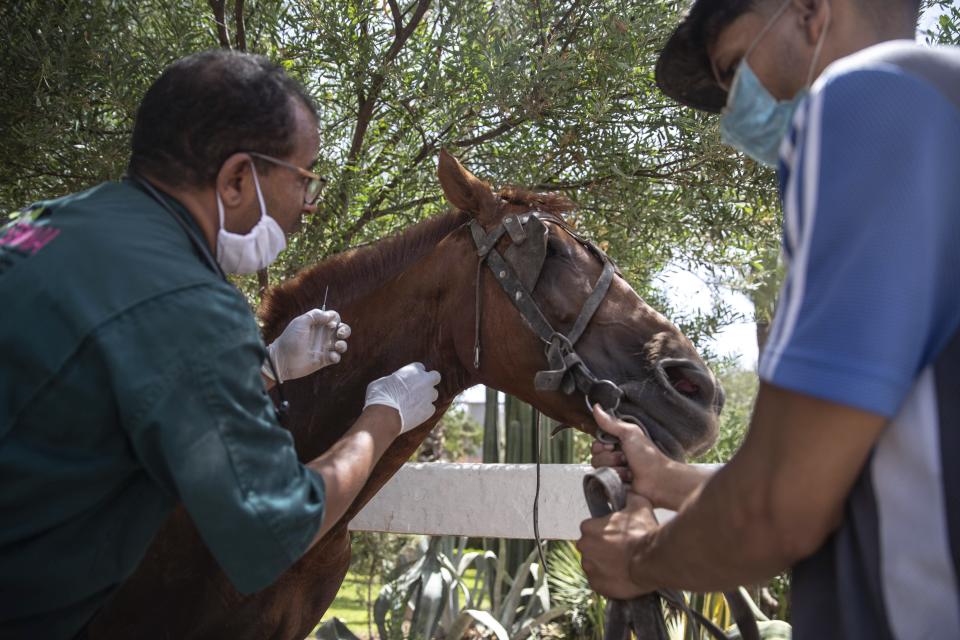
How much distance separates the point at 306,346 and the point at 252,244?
95 centimetres

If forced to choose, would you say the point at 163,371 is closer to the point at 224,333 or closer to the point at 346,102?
the point at 224,333

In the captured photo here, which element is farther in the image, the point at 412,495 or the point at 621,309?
the point at 412,495

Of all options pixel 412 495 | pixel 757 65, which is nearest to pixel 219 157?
pixel 757 65

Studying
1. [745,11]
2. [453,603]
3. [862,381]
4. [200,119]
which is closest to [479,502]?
[453,603]

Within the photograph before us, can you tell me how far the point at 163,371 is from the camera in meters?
1.68

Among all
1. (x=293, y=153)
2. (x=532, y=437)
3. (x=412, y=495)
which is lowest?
(x=532, y=437)

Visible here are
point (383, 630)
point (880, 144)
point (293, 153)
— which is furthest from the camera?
point (383, 630)

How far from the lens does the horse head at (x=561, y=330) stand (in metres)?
2.75

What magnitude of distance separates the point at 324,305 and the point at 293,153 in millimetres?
1248

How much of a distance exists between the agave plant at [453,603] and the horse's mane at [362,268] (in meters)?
2.56

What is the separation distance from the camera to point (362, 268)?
341cm

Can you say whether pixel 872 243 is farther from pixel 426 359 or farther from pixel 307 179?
pixel 426 359

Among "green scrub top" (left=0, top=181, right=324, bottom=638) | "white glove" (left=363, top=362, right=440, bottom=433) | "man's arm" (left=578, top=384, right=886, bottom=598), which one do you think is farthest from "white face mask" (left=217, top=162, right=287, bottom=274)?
"man's arm" (left=578, top=384, right=886, bottom=598)

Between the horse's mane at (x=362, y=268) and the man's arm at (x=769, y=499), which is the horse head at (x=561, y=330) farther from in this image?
the man's arm at (x=769, y=499)
